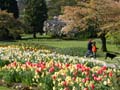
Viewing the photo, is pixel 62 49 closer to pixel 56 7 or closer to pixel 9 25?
pixel 9 25

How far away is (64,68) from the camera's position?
14.1 m

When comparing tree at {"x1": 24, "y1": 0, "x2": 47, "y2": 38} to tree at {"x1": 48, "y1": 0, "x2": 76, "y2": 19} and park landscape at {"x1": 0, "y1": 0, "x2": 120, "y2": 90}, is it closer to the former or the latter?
park landscape at {"x1": 0, "y1": 0, "x2": 120, "y2": 90}

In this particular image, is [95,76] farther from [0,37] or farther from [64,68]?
[0,37]

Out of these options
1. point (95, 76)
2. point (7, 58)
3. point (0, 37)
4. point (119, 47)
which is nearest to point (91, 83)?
point (95, 76)

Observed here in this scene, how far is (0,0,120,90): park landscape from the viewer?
41.6ft

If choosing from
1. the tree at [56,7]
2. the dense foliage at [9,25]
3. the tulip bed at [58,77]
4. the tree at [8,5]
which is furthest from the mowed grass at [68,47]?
the tree at [56,7]

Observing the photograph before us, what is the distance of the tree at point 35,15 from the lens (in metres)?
77.0

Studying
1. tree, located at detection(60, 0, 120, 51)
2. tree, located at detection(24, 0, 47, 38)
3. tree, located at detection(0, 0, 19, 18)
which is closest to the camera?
tree, located at detection(60, 0, 120, 51)

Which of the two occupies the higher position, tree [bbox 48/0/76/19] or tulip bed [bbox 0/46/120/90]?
tree [bbox 48/0/76/19]

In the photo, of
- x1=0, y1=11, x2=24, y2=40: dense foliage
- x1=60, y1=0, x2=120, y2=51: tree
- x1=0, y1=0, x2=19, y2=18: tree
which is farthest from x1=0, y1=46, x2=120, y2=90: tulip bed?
x1=0, y1=0, x2=19, y2=18: tree

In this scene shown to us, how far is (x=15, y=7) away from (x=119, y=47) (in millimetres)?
35224

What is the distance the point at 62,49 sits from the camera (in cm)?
3412

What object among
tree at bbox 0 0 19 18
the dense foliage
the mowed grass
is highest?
tree at bbox 0 0 19 18

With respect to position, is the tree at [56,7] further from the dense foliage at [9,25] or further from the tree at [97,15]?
the tree at [97,15]
